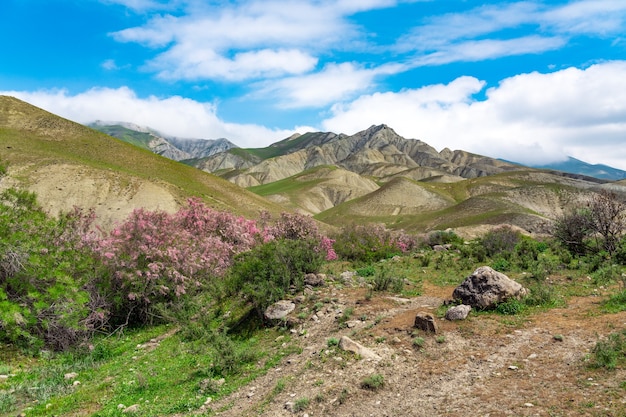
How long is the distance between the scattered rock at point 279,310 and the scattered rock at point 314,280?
1611mm

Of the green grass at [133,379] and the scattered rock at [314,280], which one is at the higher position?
the scattered rock at [314,280]

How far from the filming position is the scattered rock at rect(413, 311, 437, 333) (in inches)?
366

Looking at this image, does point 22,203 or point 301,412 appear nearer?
point 301,412

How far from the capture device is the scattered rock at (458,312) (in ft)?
32.4

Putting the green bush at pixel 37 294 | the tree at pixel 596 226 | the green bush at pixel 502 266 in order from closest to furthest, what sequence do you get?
1. the green bush at pixel 37 294
2. the green bush at pixel 502 266
3. the tree at pixel 596 226

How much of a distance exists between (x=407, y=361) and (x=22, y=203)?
642 inches

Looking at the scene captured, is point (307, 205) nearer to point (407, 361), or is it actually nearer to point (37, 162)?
point (37, 162)

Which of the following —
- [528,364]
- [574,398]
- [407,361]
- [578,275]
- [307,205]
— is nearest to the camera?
[574,398]

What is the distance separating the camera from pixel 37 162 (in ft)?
178

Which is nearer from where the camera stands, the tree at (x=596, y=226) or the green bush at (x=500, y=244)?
the tree at (x=596, y=226)

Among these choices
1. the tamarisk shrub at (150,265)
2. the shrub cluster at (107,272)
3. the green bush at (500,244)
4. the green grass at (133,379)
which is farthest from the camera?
the green bush at (500,244)

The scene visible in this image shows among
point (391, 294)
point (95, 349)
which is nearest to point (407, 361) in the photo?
point (391, 294)

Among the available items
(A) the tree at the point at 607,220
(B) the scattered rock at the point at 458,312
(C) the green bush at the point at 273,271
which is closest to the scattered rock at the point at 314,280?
(C) the green bush at the point at 273,271

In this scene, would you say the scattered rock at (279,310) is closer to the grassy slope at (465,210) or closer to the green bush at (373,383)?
the green bush at (373,383)
